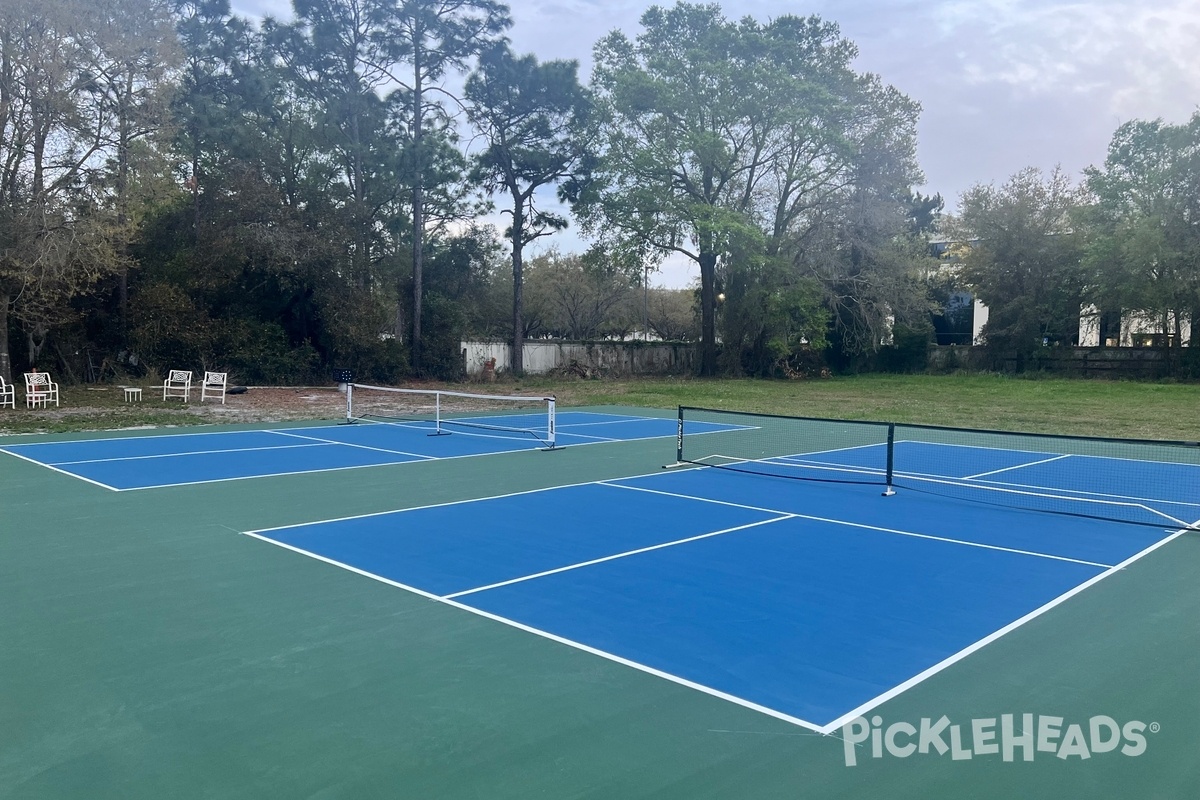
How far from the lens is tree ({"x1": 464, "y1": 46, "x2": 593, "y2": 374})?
108ft

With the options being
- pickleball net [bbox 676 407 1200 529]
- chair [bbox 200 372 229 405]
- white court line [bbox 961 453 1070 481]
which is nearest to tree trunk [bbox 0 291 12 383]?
chair [bbox 200 372 229 405]

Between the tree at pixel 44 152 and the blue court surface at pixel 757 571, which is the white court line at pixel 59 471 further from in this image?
the tree at pixel 44 152

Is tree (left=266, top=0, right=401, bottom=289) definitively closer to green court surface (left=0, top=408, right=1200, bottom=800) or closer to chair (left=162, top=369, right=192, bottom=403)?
chair (left=162, top=369, right=192, bottom=403)

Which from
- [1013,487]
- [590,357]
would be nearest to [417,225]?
[590,357]

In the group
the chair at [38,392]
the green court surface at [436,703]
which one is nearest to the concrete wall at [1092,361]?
the green court surface at [436,703]

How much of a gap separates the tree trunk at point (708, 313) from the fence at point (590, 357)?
196 centimetres

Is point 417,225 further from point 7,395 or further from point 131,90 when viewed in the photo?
point 7,395

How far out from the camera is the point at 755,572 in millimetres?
6977

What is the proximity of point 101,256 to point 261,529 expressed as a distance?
592 inches

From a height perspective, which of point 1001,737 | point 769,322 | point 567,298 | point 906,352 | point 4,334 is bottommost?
point 1001,737

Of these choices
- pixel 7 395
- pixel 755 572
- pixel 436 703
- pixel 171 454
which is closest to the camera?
pixel 436 703

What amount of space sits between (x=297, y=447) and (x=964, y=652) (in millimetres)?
12209

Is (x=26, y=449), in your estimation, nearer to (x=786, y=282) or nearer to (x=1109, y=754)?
(x=1109, y=754)

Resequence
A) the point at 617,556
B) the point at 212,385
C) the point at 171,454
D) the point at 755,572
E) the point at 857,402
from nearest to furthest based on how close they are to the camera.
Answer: the point at 755,572
the point at 617,556
the point at 171,454
the point at 212,385
the point at 857,402
